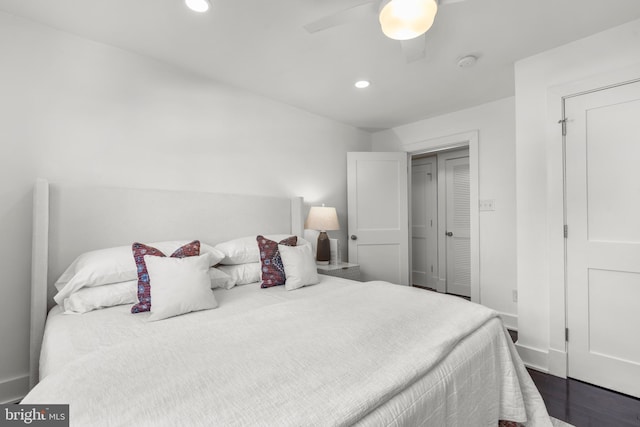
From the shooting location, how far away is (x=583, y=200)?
2.07 m

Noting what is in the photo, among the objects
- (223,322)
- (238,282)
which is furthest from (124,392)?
(238,282)

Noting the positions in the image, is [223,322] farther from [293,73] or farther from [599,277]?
[599,277]

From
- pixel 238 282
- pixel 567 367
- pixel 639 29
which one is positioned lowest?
pixel 567 367

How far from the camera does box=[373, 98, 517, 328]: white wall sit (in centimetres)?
308

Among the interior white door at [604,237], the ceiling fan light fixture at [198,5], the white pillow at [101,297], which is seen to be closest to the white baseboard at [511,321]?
the interior white door at [604,237]

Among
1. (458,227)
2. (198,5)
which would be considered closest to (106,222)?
(198,5)

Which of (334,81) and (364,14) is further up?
(334,81)

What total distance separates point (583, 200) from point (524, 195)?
1.15ft

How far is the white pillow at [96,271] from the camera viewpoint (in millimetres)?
1672

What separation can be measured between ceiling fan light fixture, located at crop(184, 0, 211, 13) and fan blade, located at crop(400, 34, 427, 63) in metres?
1.14

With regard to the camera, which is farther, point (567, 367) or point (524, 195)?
point (524, 195)

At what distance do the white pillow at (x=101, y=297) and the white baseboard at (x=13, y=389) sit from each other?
2.12ft

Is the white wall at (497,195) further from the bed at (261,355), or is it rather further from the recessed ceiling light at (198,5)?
the recessed ceiling light at (198,5)

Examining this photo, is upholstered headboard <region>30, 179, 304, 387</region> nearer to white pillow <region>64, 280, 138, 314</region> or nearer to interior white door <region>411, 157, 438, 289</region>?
Result: white pillow <region>64, 280, 138, 314</region>
